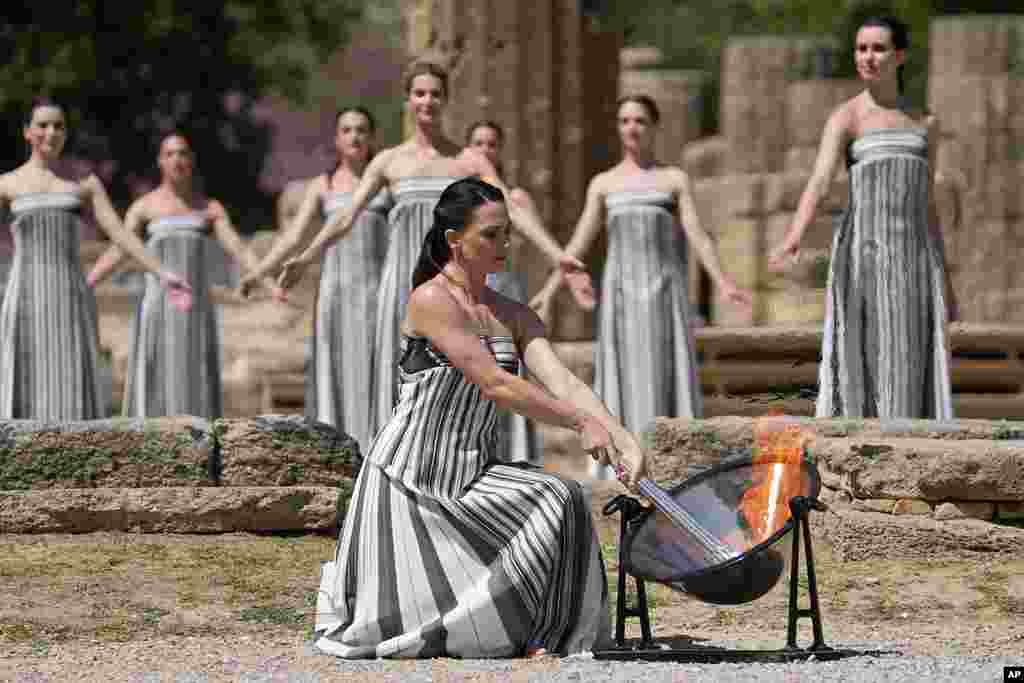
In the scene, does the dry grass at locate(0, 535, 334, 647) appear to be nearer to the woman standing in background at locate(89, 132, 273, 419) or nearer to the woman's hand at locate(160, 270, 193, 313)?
the woman's hand at locate(160, 270, 193, 313)

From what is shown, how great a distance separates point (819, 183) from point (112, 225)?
3543mm

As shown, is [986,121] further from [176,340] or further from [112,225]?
[112,225]

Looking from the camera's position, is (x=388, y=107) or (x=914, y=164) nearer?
(x=914, y=164)

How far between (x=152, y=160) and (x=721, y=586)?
3394 cm

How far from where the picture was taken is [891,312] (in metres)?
12.0

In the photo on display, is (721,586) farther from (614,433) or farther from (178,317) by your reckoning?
(178,317)

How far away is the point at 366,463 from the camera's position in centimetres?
869

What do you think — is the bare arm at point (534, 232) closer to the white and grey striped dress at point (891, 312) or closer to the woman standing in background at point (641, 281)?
the woman standing in background at point (641, 281)

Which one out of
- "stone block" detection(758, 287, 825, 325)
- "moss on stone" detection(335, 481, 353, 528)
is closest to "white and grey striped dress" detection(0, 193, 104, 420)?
"moss on stone" detection(335, 481, 353, 528)

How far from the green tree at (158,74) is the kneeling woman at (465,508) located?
97.5ft

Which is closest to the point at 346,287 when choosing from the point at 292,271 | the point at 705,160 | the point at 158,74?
the point at 292,271

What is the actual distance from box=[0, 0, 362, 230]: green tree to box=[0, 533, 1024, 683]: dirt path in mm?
28169

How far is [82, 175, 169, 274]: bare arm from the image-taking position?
13.3m

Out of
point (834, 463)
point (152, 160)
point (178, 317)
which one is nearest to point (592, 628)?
point (834, 463)
